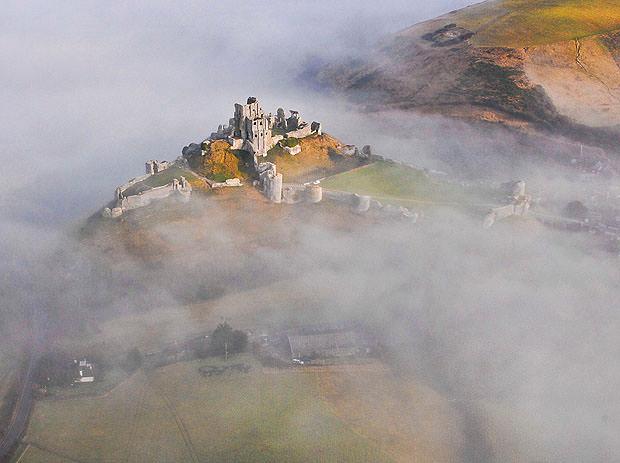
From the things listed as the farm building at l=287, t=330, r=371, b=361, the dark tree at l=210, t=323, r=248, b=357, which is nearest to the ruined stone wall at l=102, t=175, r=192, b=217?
the dark tree at l=210, t=323, r=248, b=357

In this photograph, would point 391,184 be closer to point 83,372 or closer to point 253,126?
point 253,126

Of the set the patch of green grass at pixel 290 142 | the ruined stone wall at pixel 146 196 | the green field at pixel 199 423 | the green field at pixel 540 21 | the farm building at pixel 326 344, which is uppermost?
the green field at pixel 540 21

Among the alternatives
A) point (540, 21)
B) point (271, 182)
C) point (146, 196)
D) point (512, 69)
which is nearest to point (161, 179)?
point (146, 196)

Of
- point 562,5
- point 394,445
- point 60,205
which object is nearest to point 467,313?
point 394,445

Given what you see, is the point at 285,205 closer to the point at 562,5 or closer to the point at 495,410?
the point at 495,410

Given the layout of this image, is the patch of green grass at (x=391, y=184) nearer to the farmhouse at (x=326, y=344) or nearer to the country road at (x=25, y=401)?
the farmhouse at (x=326, y=344)

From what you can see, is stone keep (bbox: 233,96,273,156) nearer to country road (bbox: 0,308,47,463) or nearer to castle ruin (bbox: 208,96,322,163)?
castle ruin (bbox: 208,96,322,163)

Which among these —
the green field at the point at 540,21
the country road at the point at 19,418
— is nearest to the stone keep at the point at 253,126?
the country road at the point at 19,418
